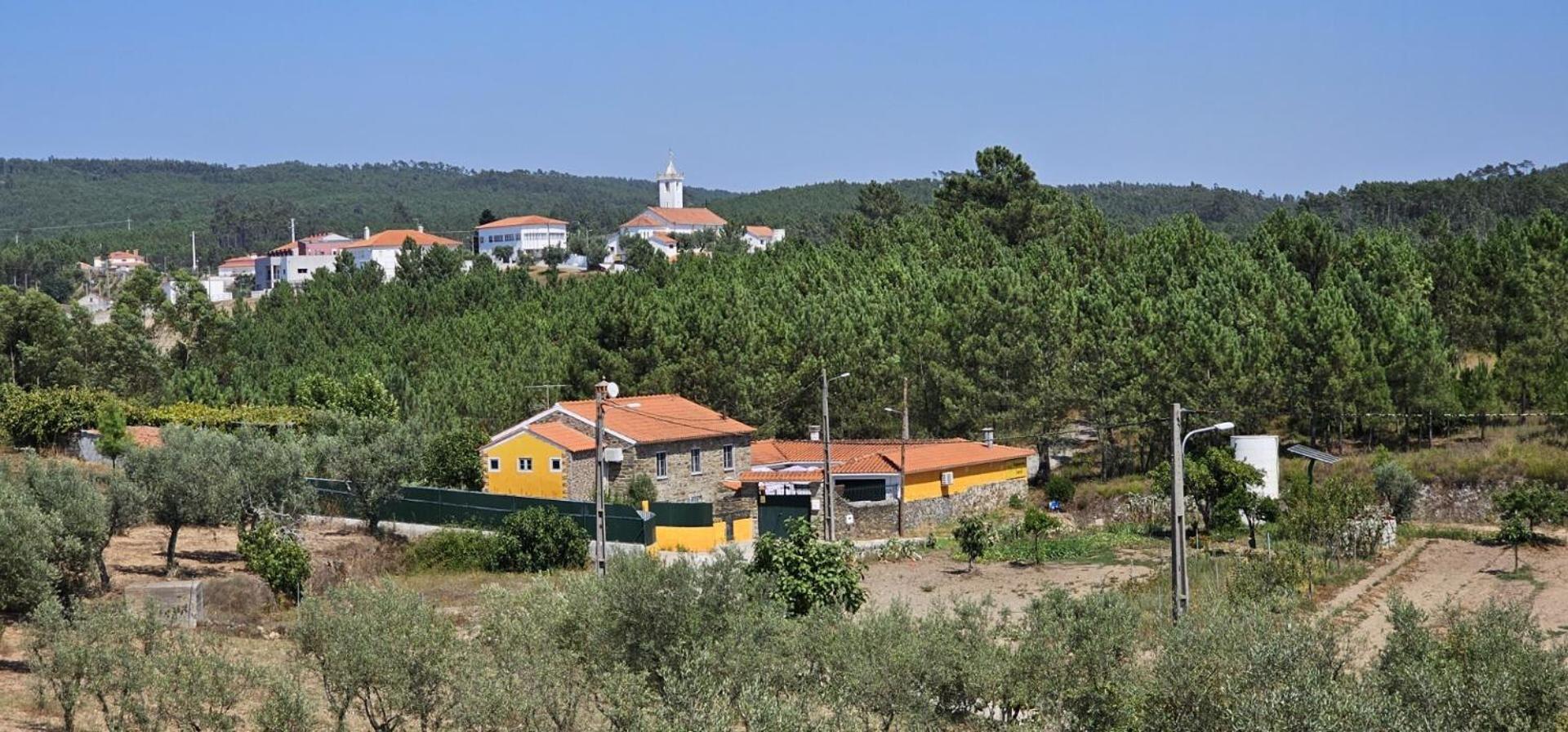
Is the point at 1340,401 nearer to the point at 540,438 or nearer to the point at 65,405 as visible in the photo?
the point at 540,438

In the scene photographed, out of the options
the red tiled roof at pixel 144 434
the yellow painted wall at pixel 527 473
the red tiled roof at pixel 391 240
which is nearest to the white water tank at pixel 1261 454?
the yellow painted wall at pixel 527 473

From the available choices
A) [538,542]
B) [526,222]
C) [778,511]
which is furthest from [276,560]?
[526,222]

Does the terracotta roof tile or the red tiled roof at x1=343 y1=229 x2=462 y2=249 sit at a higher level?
the terracotta roof tile

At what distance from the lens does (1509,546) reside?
3844 centimetres

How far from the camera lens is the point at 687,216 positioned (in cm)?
16000

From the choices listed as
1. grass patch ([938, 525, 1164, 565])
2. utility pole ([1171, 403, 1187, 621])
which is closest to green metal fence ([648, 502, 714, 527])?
grass patch ([938, 525, 1164, 565])

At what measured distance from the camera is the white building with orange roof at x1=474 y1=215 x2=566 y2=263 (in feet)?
458

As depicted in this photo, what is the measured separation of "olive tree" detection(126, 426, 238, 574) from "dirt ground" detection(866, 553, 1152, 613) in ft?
40.7

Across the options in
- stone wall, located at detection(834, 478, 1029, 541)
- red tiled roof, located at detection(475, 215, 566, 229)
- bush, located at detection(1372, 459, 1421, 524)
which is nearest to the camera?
stone wall, located at detection(834, 478, 1029, 541)

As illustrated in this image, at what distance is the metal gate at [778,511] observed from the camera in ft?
135

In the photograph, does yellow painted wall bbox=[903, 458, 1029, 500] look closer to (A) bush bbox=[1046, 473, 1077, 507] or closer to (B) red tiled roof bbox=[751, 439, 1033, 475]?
(B) red tiled roof bbox=[751, 439, 1033, 475]

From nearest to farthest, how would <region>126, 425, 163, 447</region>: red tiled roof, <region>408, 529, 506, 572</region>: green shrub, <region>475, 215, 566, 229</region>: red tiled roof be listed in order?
<region>408, 529, 506, 572</region>: green shrub
<region>126, 425, 163, 447</region>: red tiled roof
<region>475, 215, 566, 229</region>: red tiled roof

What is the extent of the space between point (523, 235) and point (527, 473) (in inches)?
4014

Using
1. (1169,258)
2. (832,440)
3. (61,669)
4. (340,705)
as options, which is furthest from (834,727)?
(1169,258)
